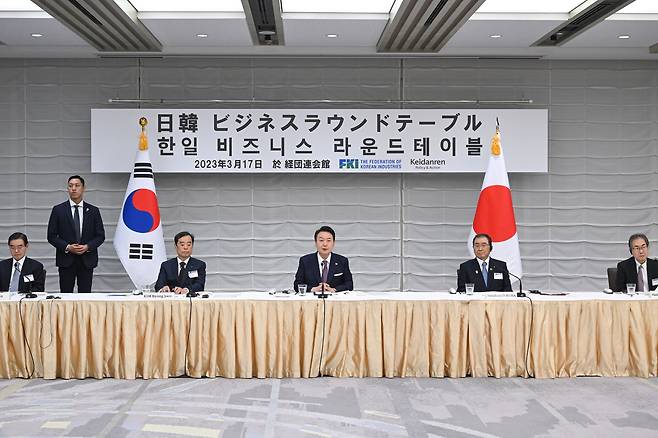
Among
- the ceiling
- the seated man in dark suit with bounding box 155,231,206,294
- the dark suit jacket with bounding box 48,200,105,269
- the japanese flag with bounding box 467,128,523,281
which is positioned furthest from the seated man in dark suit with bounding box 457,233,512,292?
the dark suit jacket with bounding box 48,200,105,269

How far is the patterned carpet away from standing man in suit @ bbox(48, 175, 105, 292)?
6.52 ft

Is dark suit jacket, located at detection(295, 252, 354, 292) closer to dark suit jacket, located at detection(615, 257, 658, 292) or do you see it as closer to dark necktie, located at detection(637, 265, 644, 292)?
dark suit jacket, located at detection(615, 257, 658, 292)

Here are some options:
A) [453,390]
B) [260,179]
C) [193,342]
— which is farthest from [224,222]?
[453,390]

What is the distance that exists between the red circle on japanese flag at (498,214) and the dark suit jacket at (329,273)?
1.99 m

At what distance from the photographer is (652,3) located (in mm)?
6434

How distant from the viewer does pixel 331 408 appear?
4.59 m

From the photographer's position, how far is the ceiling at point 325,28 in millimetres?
6398

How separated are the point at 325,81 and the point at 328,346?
3.40 metres

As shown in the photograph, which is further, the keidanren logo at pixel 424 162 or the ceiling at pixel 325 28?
the keidanren logo at pixel 424 162

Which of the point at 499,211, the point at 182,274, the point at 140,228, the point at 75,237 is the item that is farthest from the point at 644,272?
the point at 75,237

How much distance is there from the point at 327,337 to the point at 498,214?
2887mm

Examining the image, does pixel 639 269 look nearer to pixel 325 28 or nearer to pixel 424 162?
pixel 424 162

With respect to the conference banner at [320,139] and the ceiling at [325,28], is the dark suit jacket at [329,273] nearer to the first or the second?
the conference banner at [320,139]

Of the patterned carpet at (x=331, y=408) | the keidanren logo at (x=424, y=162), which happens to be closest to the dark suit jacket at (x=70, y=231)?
the patterned carpet at (x=331, y=408)
